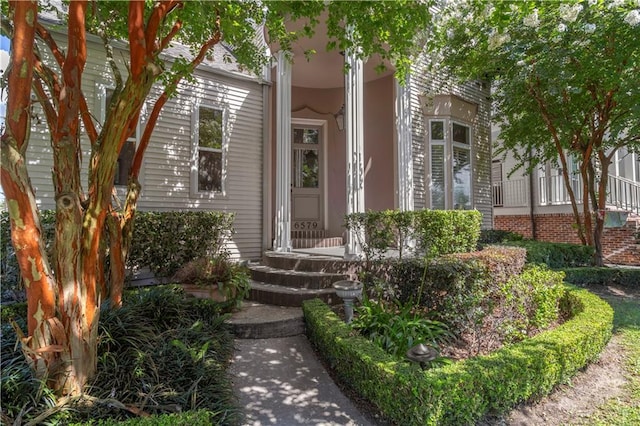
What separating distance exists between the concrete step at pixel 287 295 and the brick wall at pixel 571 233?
795 cm

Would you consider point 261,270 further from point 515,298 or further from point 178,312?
point 515,298

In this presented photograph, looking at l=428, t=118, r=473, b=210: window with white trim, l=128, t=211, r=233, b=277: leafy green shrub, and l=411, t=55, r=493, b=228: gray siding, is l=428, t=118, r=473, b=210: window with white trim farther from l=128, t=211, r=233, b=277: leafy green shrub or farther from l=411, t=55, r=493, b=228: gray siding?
l=128, t=211, r=233, b=277: leafy green shrub

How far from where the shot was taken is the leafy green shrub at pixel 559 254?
751 cm

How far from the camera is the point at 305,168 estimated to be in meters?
8.98

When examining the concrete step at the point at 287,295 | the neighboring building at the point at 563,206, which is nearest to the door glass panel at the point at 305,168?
the concrete step at the point at 287,295

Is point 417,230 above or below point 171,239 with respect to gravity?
above

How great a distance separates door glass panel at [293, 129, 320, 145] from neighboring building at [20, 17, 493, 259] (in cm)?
3

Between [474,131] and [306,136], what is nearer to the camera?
Answer: [306,136]

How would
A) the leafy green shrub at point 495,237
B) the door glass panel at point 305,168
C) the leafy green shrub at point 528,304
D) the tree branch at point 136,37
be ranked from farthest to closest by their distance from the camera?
the leafy green shrub at point 495,237
the door glass panel at point 305,168
the leafy green shrub at point 528,304
the tree branch at point 136,37

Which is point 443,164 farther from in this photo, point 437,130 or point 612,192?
point 612,192

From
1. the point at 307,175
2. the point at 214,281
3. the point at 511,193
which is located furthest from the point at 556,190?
the point at 214,281

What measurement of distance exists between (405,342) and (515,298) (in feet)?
4.89

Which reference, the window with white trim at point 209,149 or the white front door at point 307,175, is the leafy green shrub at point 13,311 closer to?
the window with white trim at point 209,149

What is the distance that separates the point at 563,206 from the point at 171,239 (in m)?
11.9
